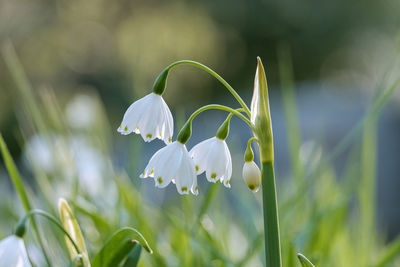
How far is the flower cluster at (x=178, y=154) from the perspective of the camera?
1.81 ft

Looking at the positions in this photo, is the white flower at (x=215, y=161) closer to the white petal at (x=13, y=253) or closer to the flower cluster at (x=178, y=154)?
the flower cluster at (x=178, y=154)

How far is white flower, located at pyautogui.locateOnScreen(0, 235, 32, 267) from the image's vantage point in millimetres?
531

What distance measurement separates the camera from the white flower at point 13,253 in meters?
0.53

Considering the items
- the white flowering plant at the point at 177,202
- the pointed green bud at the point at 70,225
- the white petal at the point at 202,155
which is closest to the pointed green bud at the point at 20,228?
the white flowering plant at the point at 177,202

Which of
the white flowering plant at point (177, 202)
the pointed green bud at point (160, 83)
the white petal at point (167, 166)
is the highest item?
the pointed green bud at point (160, 83)

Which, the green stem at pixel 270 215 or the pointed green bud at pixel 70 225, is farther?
the pointed green bud at pixel 70 225

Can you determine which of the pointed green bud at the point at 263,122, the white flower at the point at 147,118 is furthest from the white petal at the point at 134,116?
the pointed green bud at the point at 263,122

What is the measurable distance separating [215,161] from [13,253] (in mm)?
246

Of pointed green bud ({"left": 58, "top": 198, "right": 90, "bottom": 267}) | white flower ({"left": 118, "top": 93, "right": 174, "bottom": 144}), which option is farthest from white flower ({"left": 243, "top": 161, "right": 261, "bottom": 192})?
pointed green bud ({"left": 58, "top": 198, "right": 90, "bottom": 267})

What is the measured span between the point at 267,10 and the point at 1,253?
36.1 ft

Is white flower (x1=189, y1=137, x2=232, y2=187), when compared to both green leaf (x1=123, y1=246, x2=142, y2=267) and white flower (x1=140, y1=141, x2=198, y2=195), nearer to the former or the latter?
white flower (x1=140, y1=141, x2=198, y2=195)

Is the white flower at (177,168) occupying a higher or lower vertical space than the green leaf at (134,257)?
higher

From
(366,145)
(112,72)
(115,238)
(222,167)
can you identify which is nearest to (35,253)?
(115,238)

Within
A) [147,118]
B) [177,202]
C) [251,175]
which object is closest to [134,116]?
[147,118]
